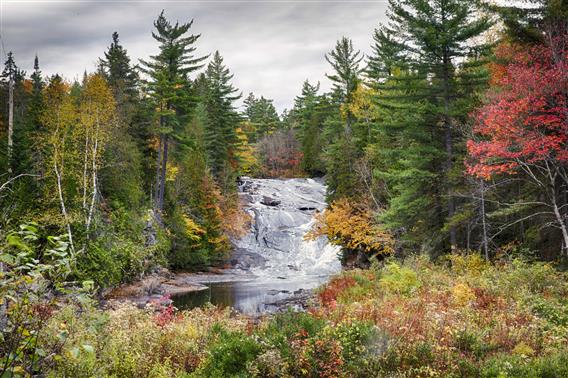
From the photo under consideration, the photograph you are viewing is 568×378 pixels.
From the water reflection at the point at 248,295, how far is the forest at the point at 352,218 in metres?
3.97

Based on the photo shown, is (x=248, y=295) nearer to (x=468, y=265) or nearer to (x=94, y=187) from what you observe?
(x=94, y=187)

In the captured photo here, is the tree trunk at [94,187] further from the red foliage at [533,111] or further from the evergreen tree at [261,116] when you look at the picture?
the evergreen tree at [261,116]

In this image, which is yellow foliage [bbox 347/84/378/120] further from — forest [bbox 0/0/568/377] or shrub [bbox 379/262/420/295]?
shrub [bbox 379/262/420/295]

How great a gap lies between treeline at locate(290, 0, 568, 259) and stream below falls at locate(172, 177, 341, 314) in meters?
6.18

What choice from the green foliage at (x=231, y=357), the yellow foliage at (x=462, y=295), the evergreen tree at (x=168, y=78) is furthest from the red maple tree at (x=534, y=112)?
the evergreen tree at (x=168, y=78)

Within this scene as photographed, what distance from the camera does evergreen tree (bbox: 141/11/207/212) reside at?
32781 millimetres

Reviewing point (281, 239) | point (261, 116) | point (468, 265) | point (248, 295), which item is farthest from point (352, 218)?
point (261, 116)

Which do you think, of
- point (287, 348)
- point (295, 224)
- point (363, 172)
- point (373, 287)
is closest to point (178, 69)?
point (363, 172)

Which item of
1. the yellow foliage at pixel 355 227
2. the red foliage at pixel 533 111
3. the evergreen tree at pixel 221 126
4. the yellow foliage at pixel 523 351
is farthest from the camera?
the evergreen tree at pixel 221 126

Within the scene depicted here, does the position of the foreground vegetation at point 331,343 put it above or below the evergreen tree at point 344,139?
below

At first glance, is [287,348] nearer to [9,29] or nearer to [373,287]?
[9,29]

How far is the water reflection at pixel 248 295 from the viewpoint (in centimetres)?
2273

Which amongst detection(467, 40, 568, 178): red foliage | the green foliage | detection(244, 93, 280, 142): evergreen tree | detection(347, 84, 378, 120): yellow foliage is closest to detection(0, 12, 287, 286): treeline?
the green foliage

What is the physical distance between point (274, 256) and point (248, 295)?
16169 mm
